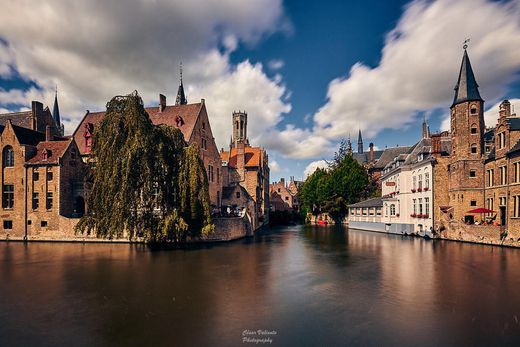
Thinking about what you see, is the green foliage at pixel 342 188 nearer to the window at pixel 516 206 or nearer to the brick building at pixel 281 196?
the brick building at pixel 281 196

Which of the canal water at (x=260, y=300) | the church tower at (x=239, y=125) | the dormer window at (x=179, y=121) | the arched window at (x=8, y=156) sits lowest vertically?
the canal water at (x=260, y=300)

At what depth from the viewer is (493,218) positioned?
86.0ft

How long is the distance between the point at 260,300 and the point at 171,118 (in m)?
30.0

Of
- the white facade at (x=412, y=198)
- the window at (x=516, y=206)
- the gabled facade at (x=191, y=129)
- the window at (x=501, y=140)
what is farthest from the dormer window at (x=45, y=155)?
the window at (x=501, y=140)

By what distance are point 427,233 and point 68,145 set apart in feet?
134

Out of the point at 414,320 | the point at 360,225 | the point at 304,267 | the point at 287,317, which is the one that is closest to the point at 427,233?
the point at 360,225

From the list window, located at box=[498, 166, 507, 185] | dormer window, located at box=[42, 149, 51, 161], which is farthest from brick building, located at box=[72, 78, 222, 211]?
window, located at box=[498, 166, 507, 185]

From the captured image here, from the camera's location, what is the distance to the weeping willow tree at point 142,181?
21.2 metres

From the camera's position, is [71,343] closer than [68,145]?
Yes

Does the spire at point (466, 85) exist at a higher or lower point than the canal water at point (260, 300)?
higher

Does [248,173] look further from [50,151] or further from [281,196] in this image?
[281,196]

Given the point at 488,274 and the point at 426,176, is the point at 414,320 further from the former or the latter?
the point at 426,176

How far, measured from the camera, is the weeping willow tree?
21.2m

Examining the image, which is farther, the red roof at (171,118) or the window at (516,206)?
the red roof at (171,118)
